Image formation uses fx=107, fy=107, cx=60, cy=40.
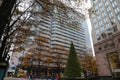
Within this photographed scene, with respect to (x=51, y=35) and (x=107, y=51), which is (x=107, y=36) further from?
(x=51, y=35)

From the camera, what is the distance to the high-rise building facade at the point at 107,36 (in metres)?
27.9

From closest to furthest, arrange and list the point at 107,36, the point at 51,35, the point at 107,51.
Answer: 1. the point at 107,51
2. the point at 107,36
3. the point at 51,35

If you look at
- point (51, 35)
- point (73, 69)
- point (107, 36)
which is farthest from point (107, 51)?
point (51, 35)

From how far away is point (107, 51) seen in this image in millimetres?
30406

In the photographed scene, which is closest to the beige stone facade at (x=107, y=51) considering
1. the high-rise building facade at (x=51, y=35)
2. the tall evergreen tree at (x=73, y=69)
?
the high-rise building facade at (x=51, y=35)

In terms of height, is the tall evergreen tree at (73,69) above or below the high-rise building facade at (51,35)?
below

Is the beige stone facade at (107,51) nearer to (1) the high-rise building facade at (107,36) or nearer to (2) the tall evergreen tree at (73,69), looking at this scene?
(1) the high-rise building facade at (107,36)

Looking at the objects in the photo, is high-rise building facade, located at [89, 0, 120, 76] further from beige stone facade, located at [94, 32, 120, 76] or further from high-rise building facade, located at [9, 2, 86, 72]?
high-rise building facade, located at [9, 2, 86, 72]

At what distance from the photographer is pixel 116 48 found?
2705 centimetres

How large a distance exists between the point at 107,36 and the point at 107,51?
550 inches

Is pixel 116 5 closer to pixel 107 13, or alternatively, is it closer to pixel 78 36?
pixel 107 13

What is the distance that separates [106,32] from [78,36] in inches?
1253

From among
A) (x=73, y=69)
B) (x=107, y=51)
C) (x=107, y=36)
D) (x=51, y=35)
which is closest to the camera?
(x=73, y=69)

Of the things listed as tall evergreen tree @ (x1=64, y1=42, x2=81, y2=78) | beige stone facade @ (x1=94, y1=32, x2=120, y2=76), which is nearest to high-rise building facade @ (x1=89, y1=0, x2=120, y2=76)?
beige stone facade @ (x1=94, y1=32, x2=120, y2=76)
